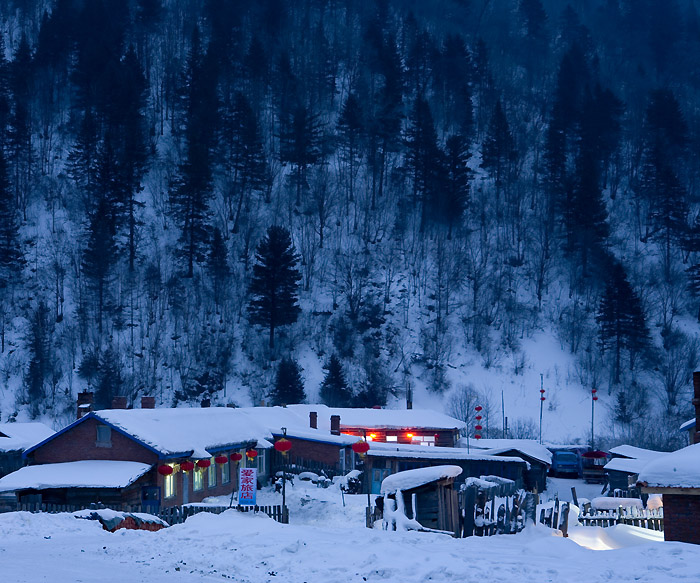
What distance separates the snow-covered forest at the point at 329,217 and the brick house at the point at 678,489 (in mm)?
47976

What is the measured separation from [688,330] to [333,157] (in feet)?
154

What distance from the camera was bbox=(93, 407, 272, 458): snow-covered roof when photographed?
36.7 meters

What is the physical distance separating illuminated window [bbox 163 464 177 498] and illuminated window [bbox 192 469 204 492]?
6.75 ft

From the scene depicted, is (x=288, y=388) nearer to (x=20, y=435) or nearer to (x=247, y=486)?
(x=20, y=435)

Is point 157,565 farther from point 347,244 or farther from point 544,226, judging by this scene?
point 544,226

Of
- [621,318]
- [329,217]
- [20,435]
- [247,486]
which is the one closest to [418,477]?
[247,486]

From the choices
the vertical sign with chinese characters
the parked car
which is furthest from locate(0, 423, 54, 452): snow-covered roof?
the parked car

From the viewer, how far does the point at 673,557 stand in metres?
13.3

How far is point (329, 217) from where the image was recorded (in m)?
90.1

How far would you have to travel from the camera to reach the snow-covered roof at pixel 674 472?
17000 mm

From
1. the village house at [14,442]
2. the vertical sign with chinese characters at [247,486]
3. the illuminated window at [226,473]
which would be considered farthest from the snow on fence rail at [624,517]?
the village house at [14,442]

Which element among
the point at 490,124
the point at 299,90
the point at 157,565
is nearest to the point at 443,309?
the point at 490,124

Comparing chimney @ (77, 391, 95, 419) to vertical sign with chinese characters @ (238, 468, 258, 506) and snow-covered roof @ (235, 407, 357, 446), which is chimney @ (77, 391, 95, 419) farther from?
vertical sign with chinese characters @ (238, 468, 258, 506)

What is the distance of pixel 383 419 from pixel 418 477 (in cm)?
3510
